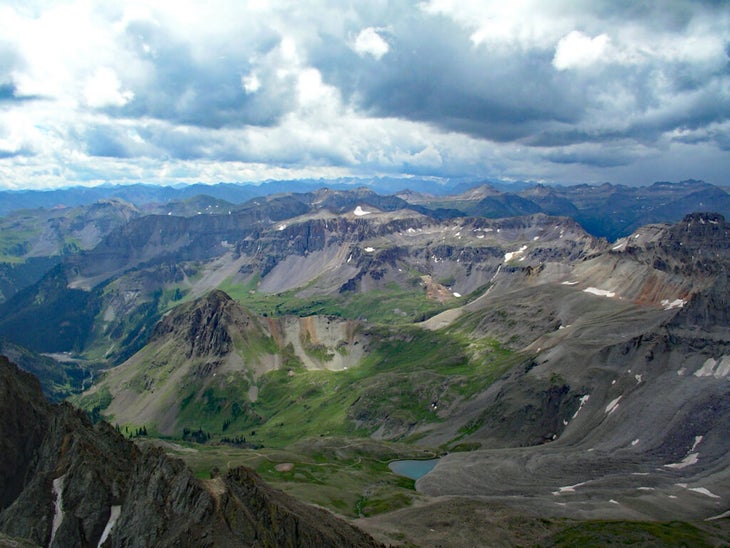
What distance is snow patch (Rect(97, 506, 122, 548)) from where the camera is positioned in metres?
96.8

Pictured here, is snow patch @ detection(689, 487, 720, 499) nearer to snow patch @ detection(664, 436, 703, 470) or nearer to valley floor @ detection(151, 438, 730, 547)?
valley floor @ detection(151, 438, 730, 547)

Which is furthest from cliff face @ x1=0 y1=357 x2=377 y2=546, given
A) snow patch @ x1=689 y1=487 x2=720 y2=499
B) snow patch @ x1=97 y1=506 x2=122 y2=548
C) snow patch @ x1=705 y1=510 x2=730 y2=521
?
snow patch @ x1=689 y1=487 x2=720 y2=499

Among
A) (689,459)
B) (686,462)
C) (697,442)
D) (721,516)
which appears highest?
(697,442)

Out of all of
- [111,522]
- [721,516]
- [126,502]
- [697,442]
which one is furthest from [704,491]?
[111,522]

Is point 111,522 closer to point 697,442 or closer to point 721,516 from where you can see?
point 721,516

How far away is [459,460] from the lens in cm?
19812

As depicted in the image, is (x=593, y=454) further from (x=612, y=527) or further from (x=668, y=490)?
(x=612, y=527)

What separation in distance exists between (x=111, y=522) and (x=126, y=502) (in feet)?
16.5

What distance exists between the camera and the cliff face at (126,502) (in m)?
91.9

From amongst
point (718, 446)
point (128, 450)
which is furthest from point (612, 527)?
point (128, 450)

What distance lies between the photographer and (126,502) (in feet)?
323

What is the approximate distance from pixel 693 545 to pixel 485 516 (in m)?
44.2

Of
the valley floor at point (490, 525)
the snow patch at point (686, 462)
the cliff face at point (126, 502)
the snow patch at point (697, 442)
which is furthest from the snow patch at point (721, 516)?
the cliff face at point (126, 502)

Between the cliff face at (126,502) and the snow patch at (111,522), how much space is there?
18 centimetres
